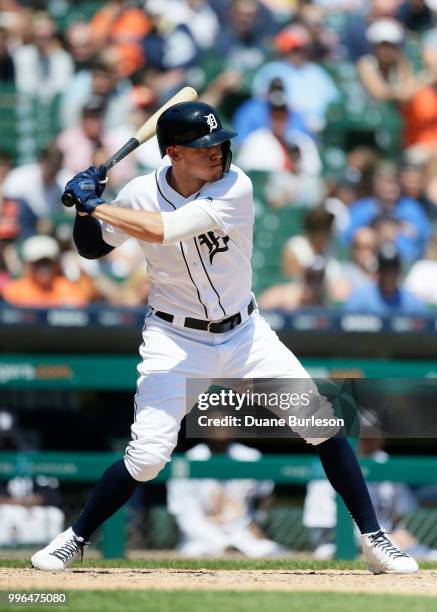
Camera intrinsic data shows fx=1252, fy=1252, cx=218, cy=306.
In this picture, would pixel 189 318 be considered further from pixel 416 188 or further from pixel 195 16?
pixel 195 16

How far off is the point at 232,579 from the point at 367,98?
6.25m

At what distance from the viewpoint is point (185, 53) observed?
10125mm

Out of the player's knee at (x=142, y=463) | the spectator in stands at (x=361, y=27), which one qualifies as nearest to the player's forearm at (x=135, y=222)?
the player's knee at (x=142, y=463)

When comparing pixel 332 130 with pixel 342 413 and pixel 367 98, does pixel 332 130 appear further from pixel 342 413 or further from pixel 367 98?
pixel 342 413

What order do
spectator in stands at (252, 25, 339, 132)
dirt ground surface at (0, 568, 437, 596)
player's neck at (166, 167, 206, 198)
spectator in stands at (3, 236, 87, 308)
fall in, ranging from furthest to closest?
spectator in stands at (252, 25, 339, 132), spectator in stands at (3, 236, 87, 308), player's neck at (166, 167, 206, 198), dirt ground surface at (0, 568, 437, 596)

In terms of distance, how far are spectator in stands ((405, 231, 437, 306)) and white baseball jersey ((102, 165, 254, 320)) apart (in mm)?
3757

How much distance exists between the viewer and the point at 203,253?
4.69 metres

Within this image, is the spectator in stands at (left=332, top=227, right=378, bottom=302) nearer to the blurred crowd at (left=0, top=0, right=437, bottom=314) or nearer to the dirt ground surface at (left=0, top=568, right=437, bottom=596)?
the blurred crowd at (left=0, top=0, right=437, bottom=314)

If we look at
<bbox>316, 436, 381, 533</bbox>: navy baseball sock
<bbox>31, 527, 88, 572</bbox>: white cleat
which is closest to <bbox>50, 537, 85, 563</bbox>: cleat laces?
<bbox>31, 527, 88, 572</bbox>: white cleat

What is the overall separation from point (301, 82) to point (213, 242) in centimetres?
555

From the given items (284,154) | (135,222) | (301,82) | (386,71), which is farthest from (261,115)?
(135,222)

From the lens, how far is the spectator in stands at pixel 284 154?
9047mm

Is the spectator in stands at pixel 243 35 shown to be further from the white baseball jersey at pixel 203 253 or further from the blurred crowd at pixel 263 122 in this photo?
the white baseball jersey at pixel 203 253

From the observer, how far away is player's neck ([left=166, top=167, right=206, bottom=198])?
478 cm
